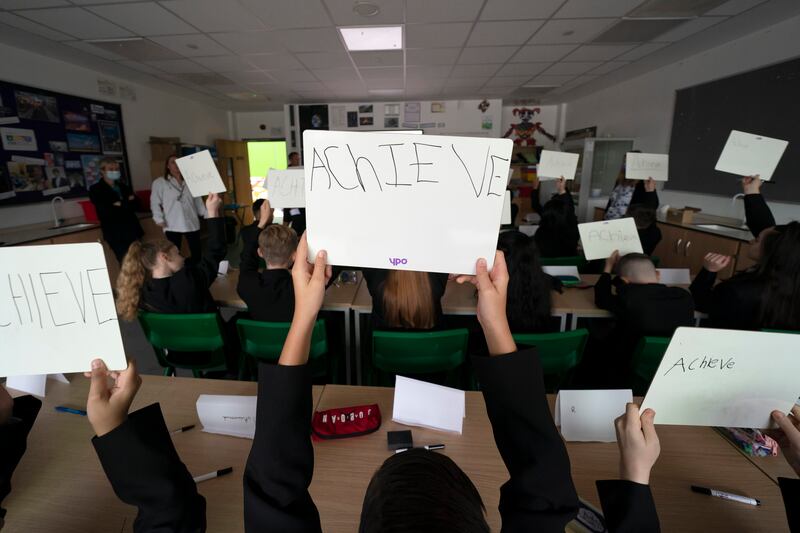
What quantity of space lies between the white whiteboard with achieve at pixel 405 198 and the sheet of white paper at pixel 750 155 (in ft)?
7.09

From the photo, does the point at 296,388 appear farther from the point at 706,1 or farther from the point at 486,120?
the point at 486,120

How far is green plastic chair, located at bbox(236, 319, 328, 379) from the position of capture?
5.53 ft

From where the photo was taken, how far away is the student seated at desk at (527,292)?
183 cm

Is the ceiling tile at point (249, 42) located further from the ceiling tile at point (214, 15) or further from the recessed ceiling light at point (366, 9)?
the recessed ceiling light at point (366, 9)

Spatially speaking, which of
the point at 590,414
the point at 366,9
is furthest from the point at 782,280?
the point at 366,9

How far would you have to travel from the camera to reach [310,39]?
3818 millimetres

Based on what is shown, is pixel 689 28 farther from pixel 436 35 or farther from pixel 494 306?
pixel 494 306

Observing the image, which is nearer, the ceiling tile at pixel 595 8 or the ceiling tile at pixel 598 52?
the ceiling tile at pixel 595 8

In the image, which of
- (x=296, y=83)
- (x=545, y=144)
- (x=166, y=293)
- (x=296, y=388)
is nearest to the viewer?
(x=296, y=388)

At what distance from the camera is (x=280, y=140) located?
27.9ft

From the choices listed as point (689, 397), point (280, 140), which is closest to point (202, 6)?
point (689, 397)

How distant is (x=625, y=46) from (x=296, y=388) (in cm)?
514

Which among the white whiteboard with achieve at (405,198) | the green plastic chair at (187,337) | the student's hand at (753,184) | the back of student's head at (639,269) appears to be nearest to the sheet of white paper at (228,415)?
the white whiteboard with achieve at (405,198)

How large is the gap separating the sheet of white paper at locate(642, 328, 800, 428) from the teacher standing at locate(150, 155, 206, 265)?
187 inches
